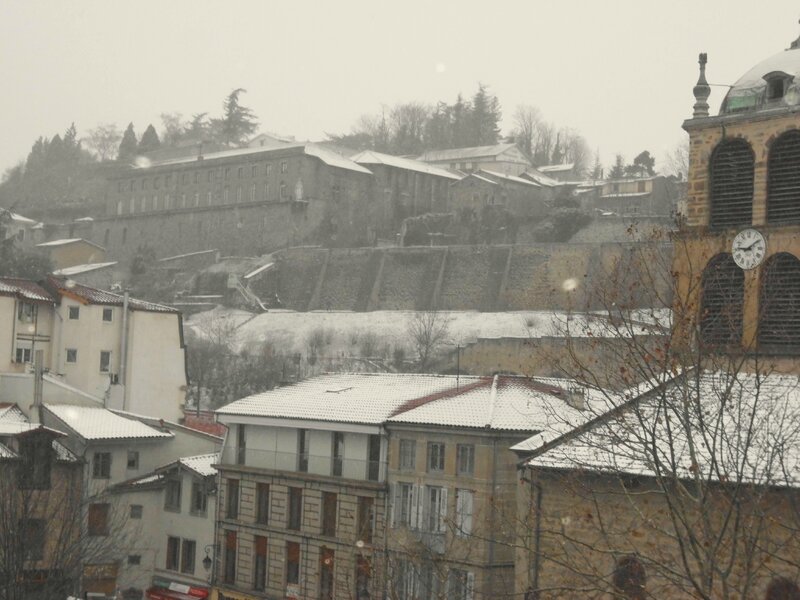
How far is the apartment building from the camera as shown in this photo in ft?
142

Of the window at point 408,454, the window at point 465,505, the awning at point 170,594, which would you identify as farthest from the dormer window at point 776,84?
the awning at point 170,594

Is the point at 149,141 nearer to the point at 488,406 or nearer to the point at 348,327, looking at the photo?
the point at 348,327

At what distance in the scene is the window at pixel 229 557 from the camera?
31141 mm

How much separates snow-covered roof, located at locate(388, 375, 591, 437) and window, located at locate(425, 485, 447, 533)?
151 centimetres

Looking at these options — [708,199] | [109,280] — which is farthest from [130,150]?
[708,199]

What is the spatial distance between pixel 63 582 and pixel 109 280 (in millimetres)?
69764

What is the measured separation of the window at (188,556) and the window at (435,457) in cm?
892

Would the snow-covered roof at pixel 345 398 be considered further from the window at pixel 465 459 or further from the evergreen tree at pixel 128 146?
the evergreen tree at pixel 128 146

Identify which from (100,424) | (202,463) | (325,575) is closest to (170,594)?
(202,463)

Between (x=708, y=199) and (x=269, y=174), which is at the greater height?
(x=269, y=174)

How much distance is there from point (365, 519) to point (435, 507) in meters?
2.07

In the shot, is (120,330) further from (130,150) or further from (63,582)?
(130,150)

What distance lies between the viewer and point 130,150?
4897 inches

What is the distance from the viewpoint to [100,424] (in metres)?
→ 34.9
